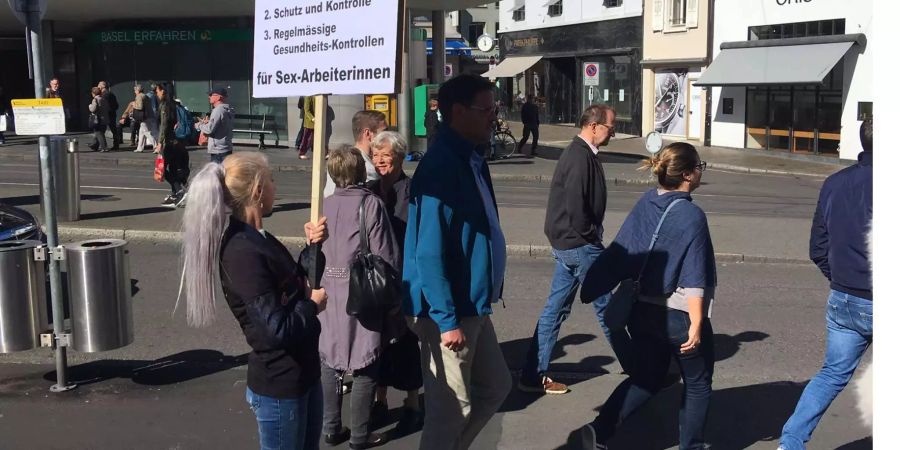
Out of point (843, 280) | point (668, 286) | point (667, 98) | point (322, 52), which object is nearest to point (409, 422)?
point (668, 286)

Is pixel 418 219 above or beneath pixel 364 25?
beneath

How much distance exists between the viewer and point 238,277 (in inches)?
127

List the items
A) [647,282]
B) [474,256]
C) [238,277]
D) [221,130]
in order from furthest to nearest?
[221,130] → [647,282] → [474,256] → [238,277]

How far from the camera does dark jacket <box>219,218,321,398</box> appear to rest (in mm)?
3209

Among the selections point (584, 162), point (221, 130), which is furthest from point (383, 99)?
point (584, 162)

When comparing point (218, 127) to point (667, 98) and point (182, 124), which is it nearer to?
point (182, 124)

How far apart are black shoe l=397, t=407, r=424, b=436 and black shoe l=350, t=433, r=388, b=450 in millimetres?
151

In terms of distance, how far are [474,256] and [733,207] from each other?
11.7m

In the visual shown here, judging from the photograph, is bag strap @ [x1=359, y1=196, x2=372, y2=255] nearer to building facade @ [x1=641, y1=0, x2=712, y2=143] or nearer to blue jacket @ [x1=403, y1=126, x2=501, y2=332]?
blue jacket @ [x1=403, y1=126, x2=501, y2=332]

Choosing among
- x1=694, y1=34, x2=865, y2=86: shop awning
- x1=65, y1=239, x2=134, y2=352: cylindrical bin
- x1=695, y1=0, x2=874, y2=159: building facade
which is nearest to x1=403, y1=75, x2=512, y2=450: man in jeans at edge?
x1=65, y1=239, x2=134, y2=352: cylindrical bin

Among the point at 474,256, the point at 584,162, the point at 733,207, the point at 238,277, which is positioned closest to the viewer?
the point at 238,277

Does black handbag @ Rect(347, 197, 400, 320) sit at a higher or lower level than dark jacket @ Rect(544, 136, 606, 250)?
lower

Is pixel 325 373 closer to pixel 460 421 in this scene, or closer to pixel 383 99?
pixel 460 421

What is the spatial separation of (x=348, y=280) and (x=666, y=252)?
1.58m
